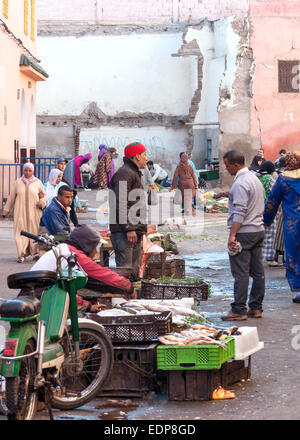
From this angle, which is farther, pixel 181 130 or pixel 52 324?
pixel 181 130

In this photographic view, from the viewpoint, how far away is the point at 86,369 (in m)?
6.26

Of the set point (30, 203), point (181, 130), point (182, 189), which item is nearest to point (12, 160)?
point (182, 189)

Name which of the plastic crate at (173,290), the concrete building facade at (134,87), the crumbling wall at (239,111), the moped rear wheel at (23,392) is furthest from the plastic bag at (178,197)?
the moped rear wheel at (23,392)

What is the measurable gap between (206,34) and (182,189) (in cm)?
1814

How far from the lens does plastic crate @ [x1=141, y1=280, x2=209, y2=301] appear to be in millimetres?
9758

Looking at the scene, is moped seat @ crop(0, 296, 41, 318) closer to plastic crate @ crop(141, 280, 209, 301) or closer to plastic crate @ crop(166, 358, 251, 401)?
plastic crate @ crop(166, 358, 251, 401)

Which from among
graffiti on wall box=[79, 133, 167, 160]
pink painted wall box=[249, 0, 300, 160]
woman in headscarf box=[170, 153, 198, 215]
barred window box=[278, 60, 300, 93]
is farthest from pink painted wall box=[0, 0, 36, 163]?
graffiti on wall box=[79, 133, 167, 160]

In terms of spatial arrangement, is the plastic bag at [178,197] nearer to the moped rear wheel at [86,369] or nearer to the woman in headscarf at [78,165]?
the woman in headscarf at [78,165]

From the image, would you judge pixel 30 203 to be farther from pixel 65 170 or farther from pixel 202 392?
pixel 202 392

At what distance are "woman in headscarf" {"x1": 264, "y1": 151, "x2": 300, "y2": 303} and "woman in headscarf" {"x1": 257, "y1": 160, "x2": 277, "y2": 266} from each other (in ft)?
9.46

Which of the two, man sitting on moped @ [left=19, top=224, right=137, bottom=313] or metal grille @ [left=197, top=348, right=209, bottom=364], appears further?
man sitting on moped @ [left=19, top=224, right=137, bottom=313]

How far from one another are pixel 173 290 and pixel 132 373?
143 inches

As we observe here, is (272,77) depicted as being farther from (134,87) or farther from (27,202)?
(27,202)
